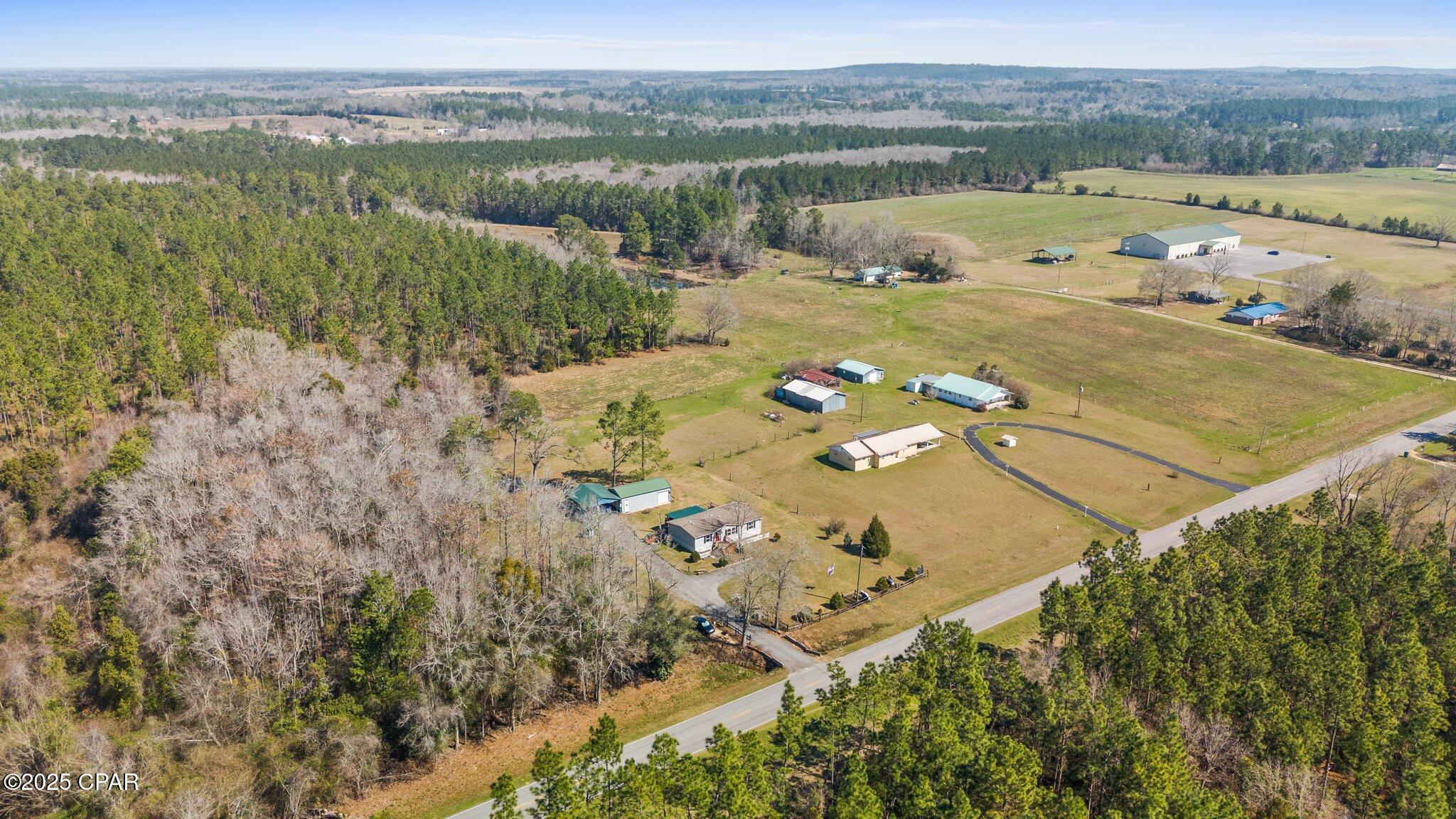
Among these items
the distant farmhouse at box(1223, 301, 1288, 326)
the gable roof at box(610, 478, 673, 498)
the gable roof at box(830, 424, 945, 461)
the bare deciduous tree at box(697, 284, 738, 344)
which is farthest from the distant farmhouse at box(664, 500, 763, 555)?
the distant farmhouse at box(1223, 301, 1288, 326)

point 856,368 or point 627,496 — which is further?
point 856,368

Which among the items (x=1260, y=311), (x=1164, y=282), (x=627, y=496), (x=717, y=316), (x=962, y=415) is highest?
(x=1164, y=282)

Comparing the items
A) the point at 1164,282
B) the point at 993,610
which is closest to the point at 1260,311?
the point at 1164,282

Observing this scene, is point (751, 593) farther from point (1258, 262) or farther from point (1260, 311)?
point (1258, 262)

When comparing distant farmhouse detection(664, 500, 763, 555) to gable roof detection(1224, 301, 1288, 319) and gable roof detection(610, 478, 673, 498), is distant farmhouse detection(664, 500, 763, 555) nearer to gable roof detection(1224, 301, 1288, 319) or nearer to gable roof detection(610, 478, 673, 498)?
gable roof detection(610, 478, 673, 498)

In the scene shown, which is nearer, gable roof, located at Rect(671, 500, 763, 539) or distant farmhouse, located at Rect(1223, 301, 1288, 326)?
gable roof, located at Rect(671, 500, 763, 539)

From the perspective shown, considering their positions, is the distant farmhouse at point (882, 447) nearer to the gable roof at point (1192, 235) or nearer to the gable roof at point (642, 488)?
the gable roof at point (642, 488)

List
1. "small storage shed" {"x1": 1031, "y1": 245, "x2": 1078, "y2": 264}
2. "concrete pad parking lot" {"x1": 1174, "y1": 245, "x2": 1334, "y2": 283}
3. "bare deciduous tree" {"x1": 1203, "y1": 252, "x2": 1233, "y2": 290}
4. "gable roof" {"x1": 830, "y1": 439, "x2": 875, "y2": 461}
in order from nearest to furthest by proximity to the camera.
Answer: "gable roof" {"x1": 830, "y1": 439, "x2": 875, "y2": 461} < "bare deciduous tree" {"x1": 1203, "y1": 252, "x2": 1233, "y2": 290} < "concrete pad parking lot" {"x1": 1174, "y1": 245, "x2": 1334, "y2": 283} < "small storage shed" {"x1": 1031, "y1": 245, "x2": 1078, "y2": 264}
